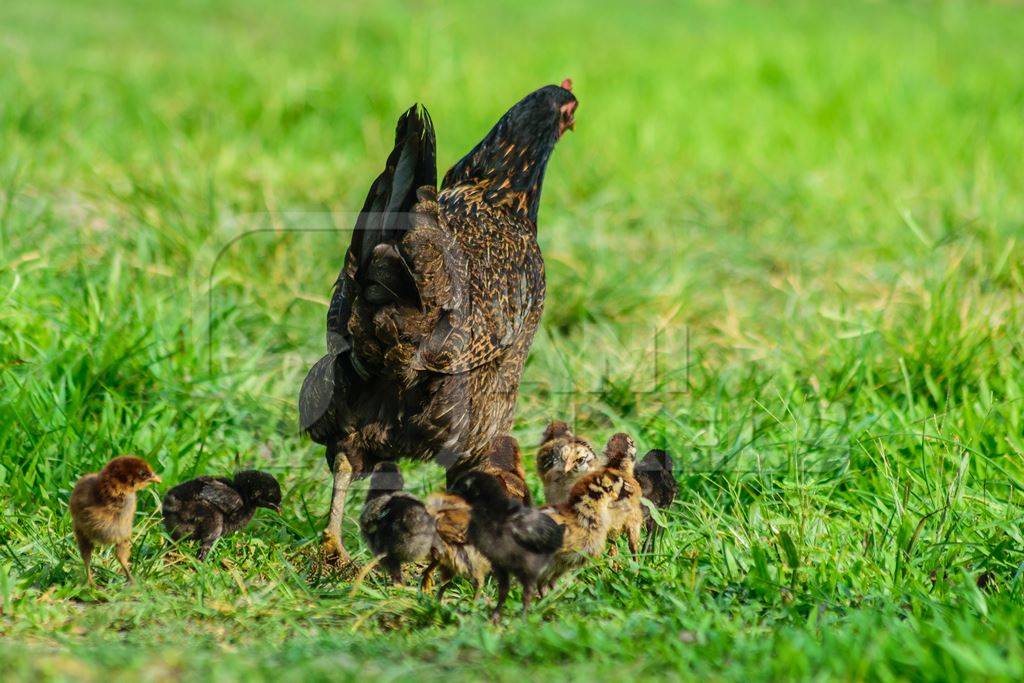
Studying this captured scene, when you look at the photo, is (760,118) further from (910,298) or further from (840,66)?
(910,298)

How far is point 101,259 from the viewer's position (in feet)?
18.6

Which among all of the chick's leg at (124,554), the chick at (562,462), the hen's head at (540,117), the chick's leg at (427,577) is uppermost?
the hen's head at (540,117)

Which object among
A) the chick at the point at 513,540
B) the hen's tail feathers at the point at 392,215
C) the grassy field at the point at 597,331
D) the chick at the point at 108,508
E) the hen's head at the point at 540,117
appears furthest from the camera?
the hen's head at the point at 540,117

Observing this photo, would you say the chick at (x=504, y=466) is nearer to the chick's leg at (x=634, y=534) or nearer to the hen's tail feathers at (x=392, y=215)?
the chick's leg at (x=634, y=534)

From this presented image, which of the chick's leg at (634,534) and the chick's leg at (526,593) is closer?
the chick's leg at (526,593)

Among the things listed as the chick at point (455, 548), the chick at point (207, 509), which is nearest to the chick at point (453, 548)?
the chick at point (455, 548)

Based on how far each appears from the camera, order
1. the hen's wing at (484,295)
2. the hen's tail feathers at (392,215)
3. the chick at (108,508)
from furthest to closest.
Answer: the hen's wing at (484,295), the hen's tail feathers at (392,215), the chick at (108,508)

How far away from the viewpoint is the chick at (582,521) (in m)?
3.37

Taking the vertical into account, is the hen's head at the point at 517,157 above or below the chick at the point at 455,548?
above

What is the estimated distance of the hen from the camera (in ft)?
11.9

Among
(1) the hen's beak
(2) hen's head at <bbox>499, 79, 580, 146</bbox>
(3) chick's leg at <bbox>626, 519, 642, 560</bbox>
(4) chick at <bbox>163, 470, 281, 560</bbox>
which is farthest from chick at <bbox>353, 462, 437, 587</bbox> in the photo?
(1) the hen's beak

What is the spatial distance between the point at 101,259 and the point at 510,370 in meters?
2.53

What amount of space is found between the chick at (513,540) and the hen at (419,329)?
0.61 metres

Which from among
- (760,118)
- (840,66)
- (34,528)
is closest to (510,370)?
(34,528)
